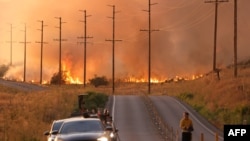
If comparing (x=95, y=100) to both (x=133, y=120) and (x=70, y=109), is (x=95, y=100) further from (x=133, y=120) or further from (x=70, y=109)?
(x=133, y=120)

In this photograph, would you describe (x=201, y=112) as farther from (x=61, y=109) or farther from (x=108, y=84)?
(x=108, y=84)

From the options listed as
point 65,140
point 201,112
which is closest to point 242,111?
point 201,112

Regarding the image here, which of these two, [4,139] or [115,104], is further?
[115,104]

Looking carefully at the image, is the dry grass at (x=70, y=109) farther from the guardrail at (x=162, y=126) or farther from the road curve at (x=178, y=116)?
the guardrail at (x=162, y=126)

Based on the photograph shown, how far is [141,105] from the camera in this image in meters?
76.8

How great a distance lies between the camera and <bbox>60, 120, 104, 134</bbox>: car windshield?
89.9 ft

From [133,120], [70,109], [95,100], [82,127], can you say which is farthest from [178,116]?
[82,127]

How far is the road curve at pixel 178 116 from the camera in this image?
5156 cm

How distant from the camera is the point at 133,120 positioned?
62688 mm

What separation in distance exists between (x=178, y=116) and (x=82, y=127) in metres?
38.6

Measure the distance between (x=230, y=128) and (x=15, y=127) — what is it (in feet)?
104

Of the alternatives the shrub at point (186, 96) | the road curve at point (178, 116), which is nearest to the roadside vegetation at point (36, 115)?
the road curve at point (178, 116)

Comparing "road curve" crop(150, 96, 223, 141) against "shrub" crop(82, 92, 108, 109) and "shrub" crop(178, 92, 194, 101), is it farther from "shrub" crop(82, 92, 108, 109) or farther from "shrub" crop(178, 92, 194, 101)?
"shrub" crop(82, 92, 108, 109)

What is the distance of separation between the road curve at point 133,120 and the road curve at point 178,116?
1.68 m
